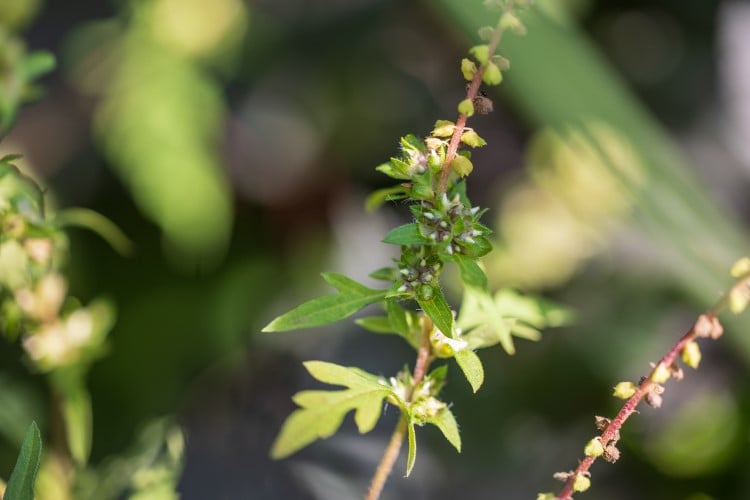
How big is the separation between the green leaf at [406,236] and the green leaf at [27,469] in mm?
305

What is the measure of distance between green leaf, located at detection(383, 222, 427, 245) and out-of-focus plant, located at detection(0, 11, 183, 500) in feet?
1.14

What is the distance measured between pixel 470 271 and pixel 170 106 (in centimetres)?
129

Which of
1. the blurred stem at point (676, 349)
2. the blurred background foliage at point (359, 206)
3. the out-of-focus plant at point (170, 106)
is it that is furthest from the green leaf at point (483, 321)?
the out-of-focus plant at point (170, 106)

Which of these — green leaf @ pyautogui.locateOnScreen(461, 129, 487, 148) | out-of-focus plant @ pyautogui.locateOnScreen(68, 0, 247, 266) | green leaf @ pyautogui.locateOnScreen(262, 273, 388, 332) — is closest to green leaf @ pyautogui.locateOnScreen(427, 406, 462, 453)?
green leaf @ pyautogui.locateOnScreen(262, 273, 388, 332)

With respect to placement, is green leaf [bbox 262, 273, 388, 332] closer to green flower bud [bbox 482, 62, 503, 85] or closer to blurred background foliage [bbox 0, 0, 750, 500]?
green flower bud [bbox 482, 62, 503, 85]

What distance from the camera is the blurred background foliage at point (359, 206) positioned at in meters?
1.33

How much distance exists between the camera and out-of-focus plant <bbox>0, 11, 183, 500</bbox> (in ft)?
2.72

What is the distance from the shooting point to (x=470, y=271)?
2.22 feet

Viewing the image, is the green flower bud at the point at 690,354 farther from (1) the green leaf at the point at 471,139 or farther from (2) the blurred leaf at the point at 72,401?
(2) the blurred leaf at the point at 72,401

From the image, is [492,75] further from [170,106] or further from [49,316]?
[170,106]

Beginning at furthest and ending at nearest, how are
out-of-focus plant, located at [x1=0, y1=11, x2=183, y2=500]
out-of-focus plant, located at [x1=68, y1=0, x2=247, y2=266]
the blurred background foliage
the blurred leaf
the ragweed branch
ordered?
out-of-focus plant, located at [x1=68, y1=0, x2=247, y2=266]
the blurred background foliage
the blurred leaf
out-of-focus plant, located at [x1=0, y1=11, x2=183, y2=500]
the ragweed branch

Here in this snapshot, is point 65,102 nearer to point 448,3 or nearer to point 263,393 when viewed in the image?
point 263,393

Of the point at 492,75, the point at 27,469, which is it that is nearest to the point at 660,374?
the point at 492,75

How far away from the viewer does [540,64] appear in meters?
1.10
